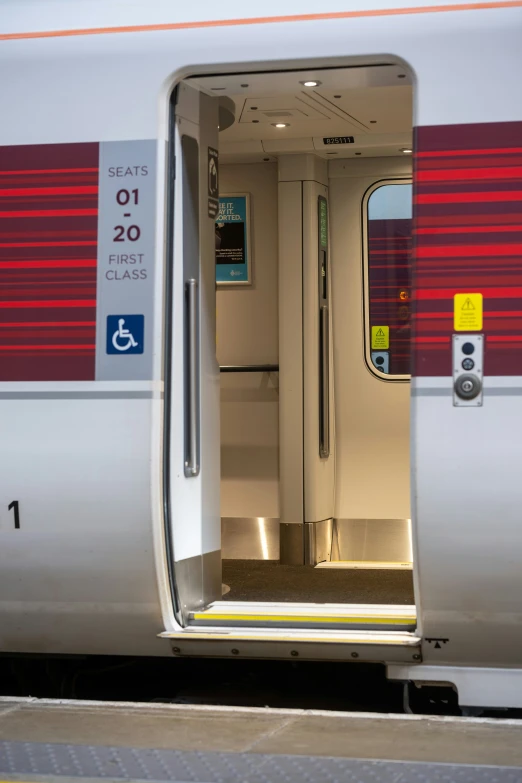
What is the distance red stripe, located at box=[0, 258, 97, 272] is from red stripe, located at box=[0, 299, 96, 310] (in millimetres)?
138

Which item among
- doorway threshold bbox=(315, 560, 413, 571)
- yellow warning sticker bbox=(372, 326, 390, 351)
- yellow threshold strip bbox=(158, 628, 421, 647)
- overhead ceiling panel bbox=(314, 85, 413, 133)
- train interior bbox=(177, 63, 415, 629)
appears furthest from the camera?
yellow warning sticker bbox=(372, 326, 390, 351)

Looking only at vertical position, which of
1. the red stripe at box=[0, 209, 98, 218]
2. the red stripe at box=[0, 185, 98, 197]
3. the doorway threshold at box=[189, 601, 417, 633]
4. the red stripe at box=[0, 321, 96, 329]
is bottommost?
the doorway threshold at box=[189, 601, 417, 633]

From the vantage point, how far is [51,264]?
415 cm

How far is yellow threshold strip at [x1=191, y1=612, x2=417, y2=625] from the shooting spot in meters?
4.10

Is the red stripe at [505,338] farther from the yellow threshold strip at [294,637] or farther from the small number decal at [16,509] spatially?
the small number decal at [16,509]

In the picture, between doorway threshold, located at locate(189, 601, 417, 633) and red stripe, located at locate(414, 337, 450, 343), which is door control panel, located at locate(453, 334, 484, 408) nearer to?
red stripe, located at locate(414, 337, 450, 343)

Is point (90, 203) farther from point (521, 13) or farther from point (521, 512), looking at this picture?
point (521, 512)

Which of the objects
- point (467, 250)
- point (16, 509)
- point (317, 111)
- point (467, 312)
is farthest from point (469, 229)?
point (16, 509)

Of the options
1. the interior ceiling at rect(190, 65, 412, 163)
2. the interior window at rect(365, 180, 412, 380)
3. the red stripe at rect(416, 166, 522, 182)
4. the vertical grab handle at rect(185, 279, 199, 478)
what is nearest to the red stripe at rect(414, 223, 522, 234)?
the red stripe at rect(416, 166, 522, 182)

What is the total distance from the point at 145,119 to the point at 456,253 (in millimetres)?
1332

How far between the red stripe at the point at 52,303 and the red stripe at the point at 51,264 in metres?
0.14

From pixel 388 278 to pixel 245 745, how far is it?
3.75 metres

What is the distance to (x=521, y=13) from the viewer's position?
3.82m

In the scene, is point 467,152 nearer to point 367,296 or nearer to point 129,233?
point 129,233
